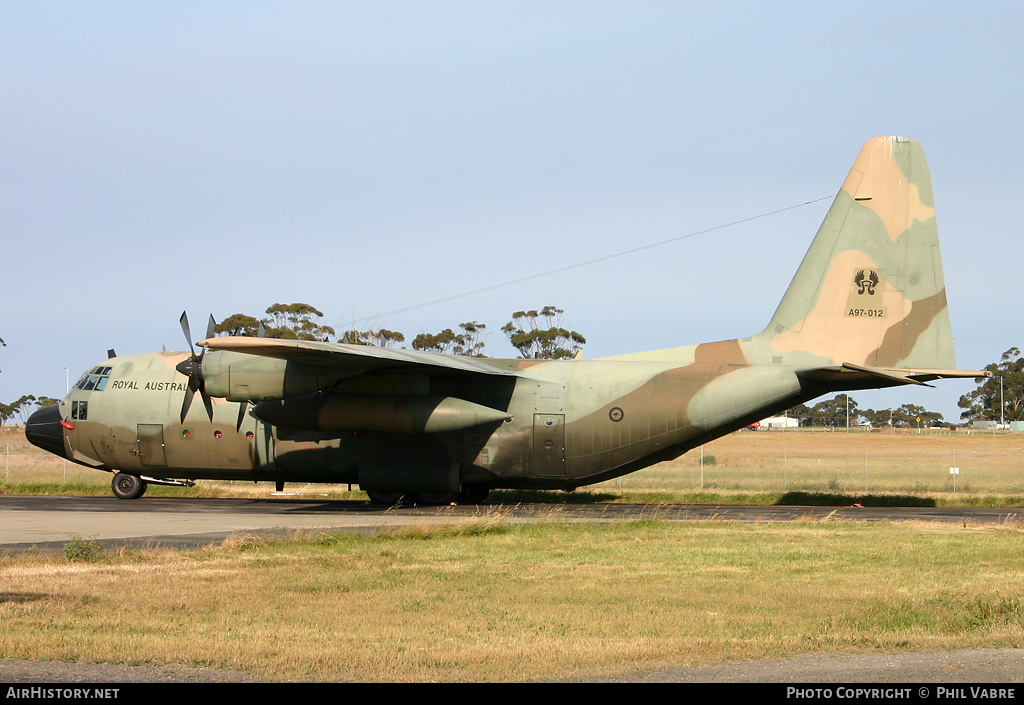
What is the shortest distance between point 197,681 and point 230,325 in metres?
76.6

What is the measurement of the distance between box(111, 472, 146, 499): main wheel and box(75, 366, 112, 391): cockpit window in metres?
2.58

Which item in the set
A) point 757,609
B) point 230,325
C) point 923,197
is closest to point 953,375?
point 923,197

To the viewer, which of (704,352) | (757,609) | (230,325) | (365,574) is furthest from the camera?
(230,325)

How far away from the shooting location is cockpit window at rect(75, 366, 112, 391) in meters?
26.7

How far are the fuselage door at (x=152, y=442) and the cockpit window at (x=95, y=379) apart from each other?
186 centimetres

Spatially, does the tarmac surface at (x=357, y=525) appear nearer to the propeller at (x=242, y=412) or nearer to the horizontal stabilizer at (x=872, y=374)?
the propeller at (x=242, y=412)

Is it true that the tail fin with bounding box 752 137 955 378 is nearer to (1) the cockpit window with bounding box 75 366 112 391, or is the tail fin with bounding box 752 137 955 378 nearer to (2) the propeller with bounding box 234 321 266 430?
(2) the propeller with bounding box 234 321 266 430

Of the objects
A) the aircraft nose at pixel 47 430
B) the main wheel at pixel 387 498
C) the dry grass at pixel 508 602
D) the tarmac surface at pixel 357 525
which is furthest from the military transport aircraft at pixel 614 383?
the dry grass at pixel 508 602

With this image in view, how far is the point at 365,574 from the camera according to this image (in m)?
13.9

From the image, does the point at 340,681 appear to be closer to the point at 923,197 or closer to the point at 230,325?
the point at 923,197

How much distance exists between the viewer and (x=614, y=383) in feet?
78.5

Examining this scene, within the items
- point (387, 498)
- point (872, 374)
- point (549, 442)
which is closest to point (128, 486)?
point (387, 498)

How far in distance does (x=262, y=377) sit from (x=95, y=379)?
270 inches

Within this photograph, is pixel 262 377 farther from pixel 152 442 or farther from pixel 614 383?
pixel 614 383
